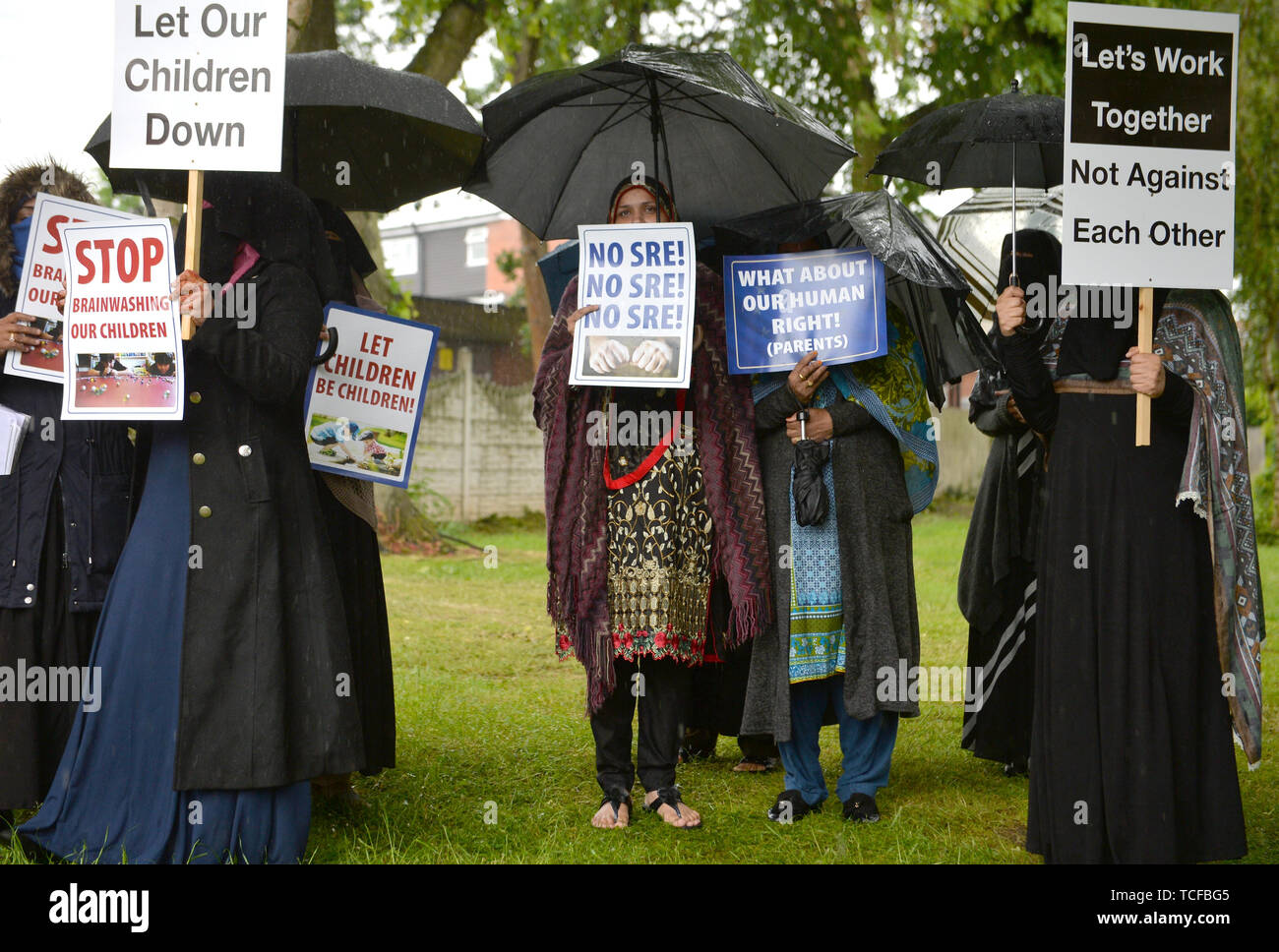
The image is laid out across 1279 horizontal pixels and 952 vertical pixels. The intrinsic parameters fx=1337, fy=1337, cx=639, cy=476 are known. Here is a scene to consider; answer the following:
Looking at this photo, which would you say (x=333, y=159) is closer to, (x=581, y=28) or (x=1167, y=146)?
(x=1167, y=146)

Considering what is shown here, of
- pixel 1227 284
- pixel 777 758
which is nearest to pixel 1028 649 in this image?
pixel 777 758

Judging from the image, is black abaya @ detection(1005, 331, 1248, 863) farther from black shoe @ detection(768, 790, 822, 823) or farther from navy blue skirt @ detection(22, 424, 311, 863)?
navy blue skirt @ detection(22, 424, 311, 863)

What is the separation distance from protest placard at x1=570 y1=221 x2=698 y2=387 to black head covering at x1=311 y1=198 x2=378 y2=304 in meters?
0.95

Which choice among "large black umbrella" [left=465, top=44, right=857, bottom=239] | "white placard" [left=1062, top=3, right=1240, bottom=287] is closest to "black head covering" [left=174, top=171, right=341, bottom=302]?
"large black umbrella" [left=465, top=44, right=857, bottom=239]

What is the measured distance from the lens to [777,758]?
6.29 meters

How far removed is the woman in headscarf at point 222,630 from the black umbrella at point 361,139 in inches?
32.5

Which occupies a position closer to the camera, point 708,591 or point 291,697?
point 291,697

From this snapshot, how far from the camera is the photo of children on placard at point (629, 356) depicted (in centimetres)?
493

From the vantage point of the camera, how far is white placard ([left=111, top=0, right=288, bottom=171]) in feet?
13.6

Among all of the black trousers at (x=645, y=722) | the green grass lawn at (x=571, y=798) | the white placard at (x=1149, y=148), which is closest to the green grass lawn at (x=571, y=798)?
the green grass lawn at (x=571, y=798)

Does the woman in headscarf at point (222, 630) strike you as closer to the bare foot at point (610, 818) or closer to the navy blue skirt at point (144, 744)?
the navy blue skirt at point (144, 744)

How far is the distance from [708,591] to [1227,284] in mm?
2118

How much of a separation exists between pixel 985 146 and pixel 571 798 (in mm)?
3566
